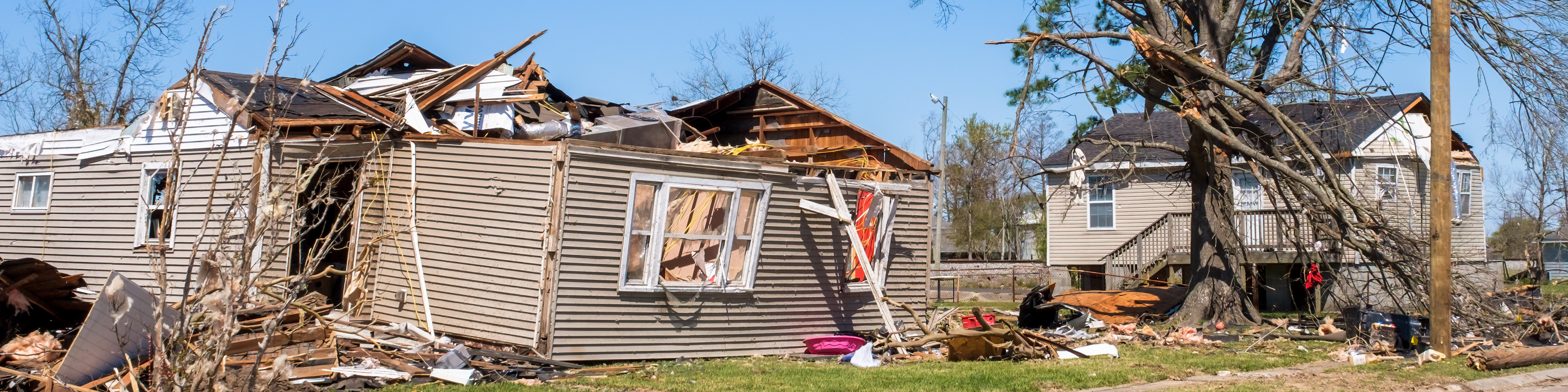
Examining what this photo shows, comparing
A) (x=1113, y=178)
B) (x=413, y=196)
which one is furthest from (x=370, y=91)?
(x=1113, y=178)

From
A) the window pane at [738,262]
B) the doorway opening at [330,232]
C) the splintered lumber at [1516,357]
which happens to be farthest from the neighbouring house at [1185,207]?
the doorway opening at [330,232]

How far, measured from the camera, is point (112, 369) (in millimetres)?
7961

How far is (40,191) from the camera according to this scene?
13391 mm

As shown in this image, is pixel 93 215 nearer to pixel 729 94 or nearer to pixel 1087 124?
pixel 729 94

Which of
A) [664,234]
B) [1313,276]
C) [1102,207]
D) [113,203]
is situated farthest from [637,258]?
[1102,207]

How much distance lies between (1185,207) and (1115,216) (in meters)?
1.67

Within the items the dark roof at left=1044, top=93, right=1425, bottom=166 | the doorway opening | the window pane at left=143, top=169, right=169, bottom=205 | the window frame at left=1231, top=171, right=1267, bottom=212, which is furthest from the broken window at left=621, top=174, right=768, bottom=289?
the window frame at left=1231, top=171, right=1267, bottom=212

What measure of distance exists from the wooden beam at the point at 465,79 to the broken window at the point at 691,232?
2.89m

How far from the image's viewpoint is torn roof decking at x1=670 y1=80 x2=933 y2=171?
47.5ft

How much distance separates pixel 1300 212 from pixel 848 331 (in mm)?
6317

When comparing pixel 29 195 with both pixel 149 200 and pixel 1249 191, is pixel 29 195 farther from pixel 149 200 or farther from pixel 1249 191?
pixel 1249 191

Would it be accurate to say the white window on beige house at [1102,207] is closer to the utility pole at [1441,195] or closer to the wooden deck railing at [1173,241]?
the wooden deck railing at [1173,241]

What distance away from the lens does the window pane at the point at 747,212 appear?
1131 centimetres

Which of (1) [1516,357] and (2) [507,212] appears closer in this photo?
(1) [1516,357]
